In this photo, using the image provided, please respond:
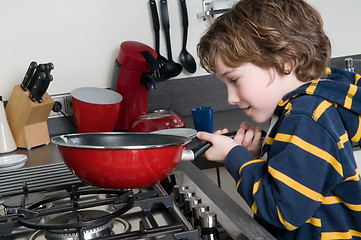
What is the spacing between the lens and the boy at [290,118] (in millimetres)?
796

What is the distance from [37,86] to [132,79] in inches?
14.2

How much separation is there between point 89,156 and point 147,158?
100 millimetres

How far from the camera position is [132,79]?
5.54ft

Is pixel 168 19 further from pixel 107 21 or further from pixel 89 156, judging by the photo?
pixel 89 156

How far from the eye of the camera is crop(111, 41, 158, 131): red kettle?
1.65 metres

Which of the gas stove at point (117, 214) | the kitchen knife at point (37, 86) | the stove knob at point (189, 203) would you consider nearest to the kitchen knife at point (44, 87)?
the kitchen knife at point (37, 86)

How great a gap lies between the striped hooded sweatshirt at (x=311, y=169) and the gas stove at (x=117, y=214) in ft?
0.31

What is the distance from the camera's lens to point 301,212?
0.80 meters

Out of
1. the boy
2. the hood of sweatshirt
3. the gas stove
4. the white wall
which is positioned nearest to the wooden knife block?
the white wall

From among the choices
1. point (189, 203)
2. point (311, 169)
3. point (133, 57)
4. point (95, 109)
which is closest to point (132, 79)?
point (133, 57)

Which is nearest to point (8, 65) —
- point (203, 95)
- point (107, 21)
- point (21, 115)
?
point (21, 115)

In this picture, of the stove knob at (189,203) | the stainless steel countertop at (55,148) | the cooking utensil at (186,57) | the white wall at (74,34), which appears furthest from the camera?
the cooking utensil at (186,57)

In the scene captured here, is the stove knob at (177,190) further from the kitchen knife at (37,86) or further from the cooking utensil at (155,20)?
the cooking utensil at (155,20)

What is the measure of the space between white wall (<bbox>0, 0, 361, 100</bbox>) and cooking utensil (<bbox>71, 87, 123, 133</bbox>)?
0.69 ft
